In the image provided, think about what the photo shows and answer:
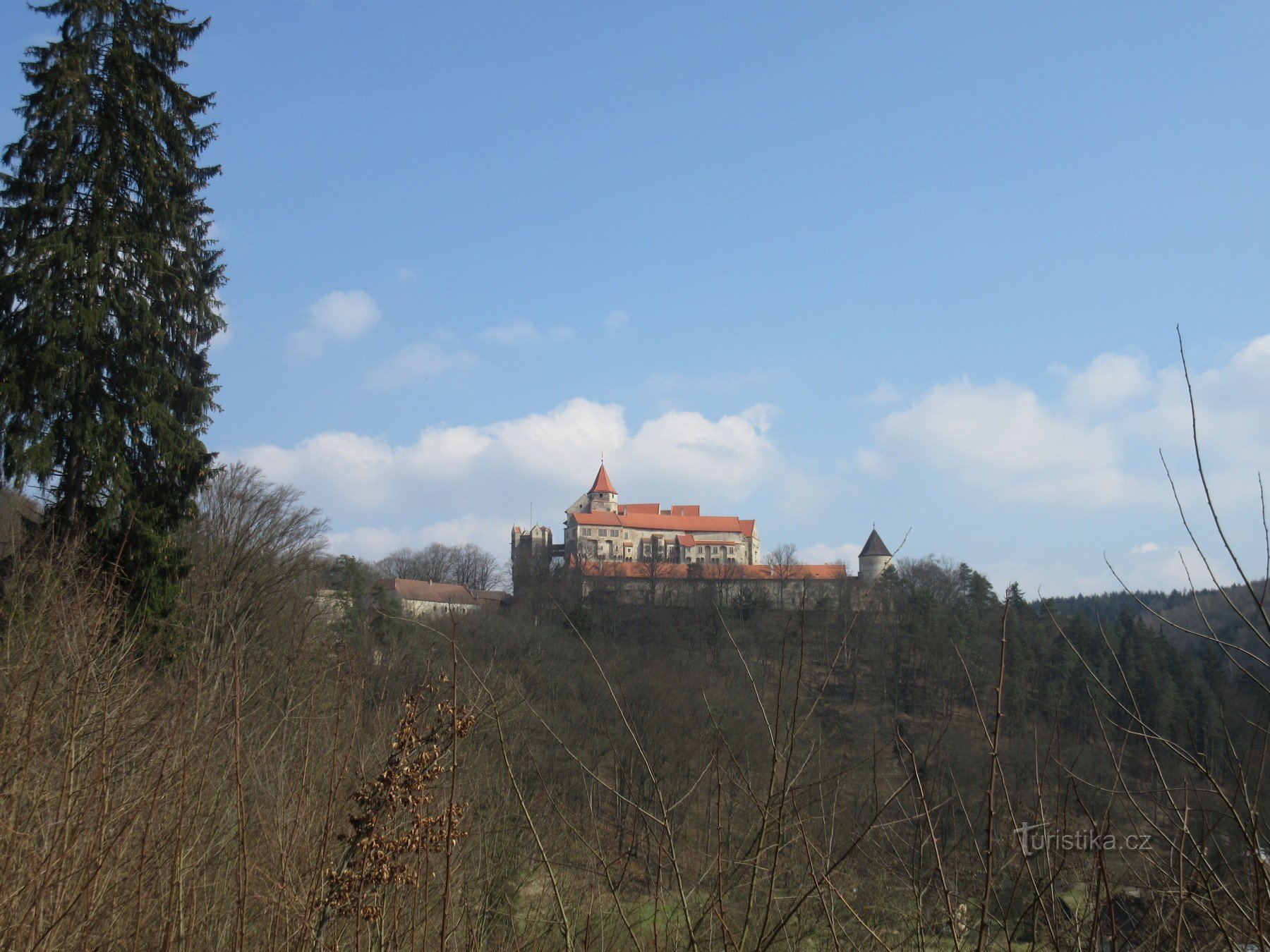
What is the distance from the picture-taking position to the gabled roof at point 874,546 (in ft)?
289

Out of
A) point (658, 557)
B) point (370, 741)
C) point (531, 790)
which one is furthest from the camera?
point (658, 557)

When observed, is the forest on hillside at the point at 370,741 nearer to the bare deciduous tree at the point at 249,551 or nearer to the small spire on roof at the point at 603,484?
the bare deciduous tree at the point at 249,551

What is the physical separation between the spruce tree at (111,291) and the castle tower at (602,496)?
246 ft

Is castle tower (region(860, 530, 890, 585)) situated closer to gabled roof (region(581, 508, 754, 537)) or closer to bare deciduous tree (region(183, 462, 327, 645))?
gabled roof (region(581, 508, 754, 537))

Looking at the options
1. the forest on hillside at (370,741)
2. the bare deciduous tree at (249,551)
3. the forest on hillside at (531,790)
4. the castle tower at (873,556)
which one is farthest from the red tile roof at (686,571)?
the bare deciduous tree at (249,551)

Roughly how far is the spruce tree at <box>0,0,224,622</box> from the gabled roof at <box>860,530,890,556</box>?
3052 inches

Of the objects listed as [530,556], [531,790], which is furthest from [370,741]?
[530,556]

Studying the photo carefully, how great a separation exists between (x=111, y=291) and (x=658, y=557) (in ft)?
241

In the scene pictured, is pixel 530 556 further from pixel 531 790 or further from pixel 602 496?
pixel 531 790

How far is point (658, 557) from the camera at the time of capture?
Answer: 86688 millimetres

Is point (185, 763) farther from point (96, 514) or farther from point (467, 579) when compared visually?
point (467, 579)

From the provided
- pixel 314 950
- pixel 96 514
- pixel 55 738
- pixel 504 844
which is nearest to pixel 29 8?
pixel 96 514

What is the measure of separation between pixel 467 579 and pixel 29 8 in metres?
70.0

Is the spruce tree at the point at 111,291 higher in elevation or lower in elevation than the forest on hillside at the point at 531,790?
higher
